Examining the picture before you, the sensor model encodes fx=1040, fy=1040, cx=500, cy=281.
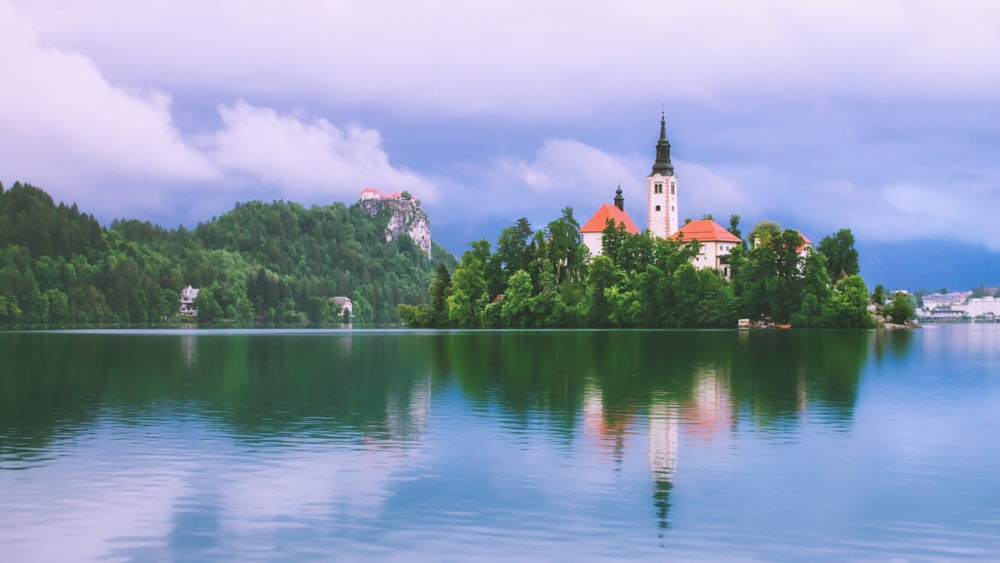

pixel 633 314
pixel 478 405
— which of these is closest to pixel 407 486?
pixel 478 405

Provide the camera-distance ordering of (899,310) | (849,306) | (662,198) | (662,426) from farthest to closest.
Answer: (662,198) < (899,310) < (849,306) < (662,426)

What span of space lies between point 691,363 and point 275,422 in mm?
29343

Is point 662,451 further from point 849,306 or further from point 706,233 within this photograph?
point 706,233

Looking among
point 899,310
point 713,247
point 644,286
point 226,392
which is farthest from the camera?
point 713,247

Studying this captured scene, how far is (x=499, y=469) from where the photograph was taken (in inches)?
789

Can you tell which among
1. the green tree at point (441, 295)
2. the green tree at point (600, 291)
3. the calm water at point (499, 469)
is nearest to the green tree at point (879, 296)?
the green tree at point (600, 291)

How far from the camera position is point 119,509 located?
53.8 ft

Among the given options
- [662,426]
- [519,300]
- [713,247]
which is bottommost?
[662,426]

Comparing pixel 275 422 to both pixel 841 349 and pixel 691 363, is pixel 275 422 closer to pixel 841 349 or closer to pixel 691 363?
pixel 691 363

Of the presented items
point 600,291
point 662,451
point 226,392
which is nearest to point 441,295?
point 600,291

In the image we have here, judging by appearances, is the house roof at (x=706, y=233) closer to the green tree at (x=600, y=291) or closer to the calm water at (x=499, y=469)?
the green tree at (x=600, y=291)

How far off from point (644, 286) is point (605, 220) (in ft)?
96.0

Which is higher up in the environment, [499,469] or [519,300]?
[519,300]

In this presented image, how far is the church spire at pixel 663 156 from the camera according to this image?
156 metres
